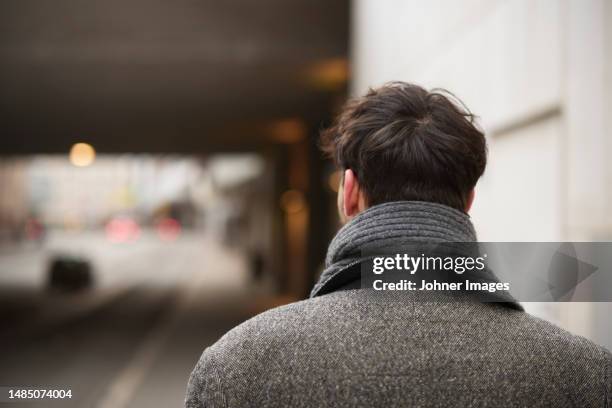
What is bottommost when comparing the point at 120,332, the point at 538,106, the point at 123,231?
the point at 120,332

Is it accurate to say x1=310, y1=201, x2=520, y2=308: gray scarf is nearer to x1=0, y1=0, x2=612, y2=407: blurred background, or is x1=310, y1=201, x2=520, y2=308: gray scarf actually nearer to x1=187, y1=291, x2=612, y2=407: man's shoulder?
x1=187, y1=291, x2=612, y2=407: man's shoulder

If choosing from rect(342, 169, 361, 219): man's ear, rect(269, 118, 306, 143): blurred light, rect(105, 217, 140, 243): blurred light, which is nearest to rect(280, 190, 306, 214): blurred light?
rect(269, 118, 306, 143): blurred light

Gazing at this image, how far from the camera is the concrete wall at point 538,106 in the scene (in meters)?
2.90

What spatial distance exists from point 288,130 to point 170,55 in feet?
25.3

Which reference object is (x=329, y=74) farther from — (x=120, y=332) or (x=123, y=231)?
(x=123, y=231)

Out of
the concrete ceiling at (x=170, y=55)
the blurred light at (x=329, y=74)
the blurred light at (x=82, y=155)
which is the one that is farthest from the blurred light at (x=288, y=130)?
the blurred light at (x=82, y=155)

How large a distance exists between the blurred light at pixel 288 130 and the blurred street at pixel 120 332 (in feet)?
15.0

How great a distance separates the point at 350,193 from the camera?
146 centimetres

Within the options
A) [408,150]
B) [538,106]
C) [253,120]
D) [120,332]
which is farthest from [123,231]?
[408,150]

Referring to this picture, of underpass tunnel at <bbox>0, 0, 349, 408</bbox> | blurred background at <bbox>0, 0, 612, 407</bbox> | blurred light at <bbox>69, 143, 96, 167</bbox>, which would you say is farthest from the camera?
blurred light at <bbox>69, 143, 96, 167</bbox>

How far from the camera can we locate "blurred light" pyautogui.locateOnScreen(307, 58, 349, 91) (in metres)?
11.2

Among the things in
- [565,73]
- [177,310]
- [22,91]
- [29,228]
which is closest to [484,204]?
[565,73]

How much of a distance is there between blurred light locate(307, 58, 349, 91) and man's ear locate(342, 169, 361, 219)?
961cm

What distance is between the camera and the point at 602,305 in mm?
2598
